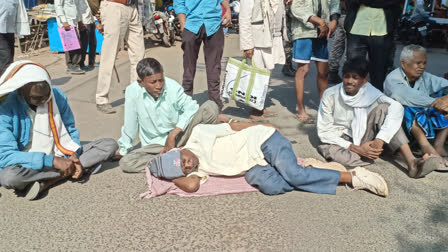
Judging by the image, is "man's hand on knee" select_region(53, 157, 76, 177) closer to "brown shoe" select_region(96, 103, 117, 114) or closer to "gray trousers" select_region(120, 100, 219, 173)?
"gray trousers" select_region(120, 100, 219, 173)

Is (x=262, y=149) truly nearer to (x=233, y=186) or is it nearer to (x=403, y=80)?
(x=233, y=186)

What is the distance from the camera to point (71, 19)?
7.27 m

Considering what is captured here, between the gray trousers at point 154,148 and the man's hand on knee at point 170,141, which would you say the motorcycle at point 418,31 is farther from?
the man's hand on knee at point 170,141

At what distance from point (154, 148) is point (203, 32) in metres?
1.68

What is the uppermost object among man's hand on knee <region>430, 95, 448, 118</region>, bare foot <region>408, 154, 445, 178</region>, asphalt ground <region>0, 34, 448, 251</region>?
man's hand on knee <region>430, 95, 448, 118</region>

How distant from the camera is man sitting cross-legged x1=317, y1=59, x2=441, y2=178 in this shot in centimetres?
354

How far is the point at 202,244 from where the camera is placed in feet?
8.59

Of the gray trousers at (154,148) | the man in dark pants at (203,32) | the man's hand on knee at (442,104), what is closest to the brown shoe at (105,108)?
the man in dark pants at (203,32)

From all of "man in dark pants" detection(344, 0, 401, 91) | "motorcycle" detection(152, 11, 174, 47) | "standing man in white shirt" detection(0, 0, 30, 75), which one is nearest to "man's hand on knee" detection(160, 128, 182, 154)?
"man in dark pants" detection(344, 0, 401, 91)

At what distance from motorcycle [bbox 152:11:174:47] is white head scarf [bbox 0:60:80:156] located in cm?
760

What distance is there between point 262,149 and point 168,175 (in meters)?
0.79

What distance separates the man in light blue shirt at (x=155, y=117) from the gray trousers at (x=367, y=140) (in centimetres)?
115

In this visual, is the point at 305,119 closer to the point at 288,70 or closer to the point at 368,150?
the point at 368,150

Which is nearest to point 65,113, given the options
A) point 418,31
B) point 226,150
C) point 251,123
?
point 226,150
